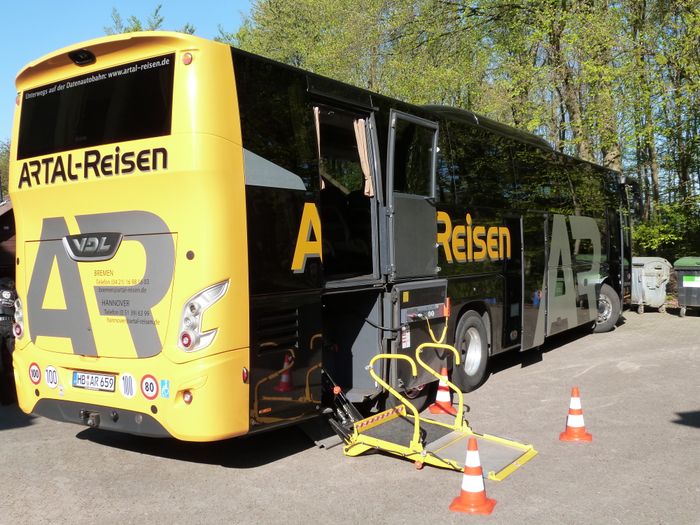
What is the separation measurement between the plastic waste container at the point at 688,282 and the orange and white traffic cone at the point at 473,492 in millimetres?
12354

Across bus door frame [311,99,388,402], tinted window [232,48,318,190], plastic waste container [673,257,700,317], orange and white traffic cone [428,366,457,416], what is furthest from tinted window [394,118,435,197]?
plastic waste container [673,257,700,317]

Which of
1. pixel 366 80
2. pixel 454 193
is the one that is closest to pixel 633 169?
pixel 366 80

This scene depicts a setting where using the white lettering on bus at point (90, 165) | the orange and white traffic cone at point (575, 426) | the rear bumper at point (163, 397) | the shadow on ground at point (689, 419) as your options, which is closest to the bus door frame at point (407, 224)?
the orange and white traffic cone at point (575, 426)

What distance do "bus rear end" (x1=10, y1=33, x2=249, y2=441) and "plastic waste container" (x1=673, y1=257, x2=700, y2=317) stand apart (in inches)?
515

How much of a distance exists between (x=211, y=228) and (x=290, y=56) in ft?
78.7

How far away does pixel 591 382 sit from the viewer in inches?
332

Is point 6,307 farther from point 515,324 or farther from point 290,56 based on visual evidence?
point 290,56

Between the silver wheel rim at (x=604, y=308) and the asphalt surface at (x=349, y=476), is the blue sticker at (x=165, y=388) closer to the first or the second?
the asphalt surface at (x=349, y=476)

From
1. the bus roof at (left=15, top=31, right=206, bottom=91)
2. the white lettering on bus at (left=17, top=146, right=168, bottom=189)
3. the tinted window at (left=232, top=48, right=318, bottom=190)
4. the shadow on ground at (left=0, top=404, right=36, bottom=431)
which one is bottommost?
the shadow on ground at (left=0, top=404, right=36, bottom=431)

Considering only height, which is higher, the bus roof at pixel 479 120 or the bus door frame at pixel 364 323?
the bus roof at pixel 479 120

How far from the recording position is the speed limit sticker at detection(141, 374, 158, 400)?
4.64 metres

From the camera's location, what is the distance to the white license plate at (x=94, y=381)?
4875mm

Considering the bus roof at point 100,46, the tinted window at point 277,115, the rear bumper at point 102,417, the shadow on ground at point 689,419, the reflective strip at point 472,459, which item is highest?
the bus roof at point 100,46

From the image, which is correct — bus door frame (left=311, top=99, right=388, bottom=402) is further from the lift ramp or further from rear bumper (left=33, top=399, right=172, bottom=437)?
rear bumper (left=33, top=399, right=172, bottom=437)
